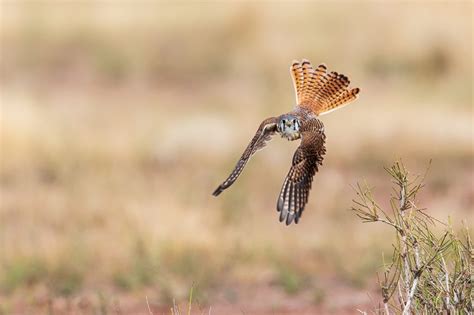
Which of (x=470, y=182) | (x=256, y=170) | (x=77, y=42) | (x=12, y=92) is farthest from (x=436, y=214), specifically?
(x=77, y=42)

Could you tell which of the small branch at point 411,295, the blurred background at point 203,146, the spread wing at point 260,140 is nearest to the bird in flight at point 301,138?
the spread wing at point 260,140

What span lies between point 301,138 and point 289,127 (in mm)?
102

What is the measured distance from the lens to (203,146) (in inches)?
513

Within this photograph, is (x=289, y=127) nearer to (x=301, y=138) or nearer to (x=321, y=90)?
(x=301, y=138)

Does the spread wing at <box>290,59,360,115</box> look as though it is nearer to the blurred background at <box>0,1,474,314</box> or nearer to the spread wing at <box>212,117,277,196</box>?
the spread wing at <box>212,117,277,196</box>

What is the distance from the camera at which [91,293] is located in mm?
8391

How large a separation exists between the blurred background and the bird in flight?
176 cm

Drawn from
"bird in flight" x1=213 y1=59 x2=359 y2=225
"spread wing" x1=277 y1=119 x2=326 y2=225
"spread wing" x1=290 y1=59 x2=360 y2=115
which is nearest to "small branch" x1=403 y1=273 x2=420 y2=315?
"bird in flight" x1=213 y1=59 x2=359 y2=225

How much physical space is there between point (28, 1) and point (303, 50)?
5.76 meters

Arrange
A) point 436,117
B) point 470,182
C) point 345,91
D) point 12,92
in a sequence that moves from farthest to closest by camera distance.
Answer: point 12,92 < point 436,117 < point 470,182 < point 345,91

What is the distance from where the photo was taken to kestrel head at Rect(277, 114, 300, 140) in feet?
17.4

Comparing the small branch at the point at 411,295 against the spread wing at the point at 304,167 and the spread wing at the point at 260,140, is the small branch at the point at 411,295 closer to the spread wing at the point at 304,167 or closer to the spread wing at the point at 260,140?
the spread wing at the point at 304,167

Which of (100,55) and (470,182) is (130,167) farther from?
(100,55)

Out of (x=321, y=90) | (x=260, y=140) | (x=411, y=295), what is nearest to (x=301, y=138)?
(x=260, y=140)
